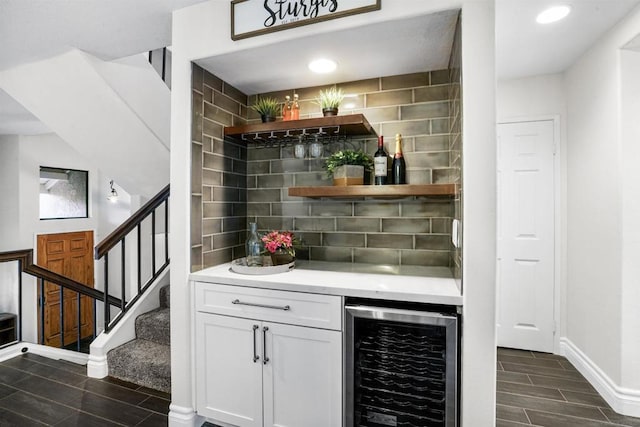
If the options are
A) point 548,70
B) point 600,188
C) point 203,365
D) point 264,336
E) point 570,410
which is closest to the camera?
point 264,336

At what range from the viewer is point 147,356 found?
2.53m

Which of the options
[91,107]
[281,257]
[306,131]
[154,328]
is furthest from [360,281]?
[91,107]

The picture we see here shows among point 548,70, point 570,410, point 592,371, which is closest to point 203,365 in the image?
point 570,410

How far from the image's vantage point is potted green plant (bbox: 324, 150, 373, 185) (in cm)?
204

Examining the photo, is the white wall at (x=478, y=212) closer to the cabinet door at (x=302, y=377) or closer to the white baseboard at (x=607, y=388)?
the cabinet door at (x=302, y=377)

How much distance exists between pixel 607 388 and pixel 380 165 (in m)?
2.14

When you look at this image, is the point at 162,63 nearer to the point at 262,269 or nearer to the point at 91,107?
the point at 91,107

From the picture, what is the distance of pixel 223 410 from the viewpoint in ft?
6.16

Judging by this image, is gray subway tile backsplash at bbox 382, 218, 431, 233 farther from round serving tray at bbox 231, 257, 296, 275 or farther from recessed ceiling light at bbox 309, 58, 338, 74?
recessed ceiling light at bbox 309, 58, 338, 74

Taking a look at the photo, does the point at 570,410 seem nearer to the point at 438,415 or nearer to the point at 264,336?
the point at 438,415

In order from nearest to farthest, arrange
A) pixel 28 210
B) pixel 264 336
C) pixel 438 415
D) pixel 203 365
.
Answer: pixel 438 415
pixel 264 336
pixel 203 365
pixel 28 210

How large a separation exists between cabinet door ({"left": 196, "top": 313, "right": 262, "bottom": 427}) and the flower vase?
15.4 inches

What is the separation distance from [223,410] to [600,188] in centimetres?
285

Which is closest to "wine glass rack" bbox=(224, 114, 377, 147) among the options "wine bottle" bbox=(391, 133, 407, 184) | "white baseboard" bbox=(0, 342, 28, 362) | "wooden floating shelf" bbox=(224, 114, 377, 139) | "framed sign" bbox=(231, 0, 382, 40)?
"wooden floating shelf" bbox=(224, 114, 377, 139)
